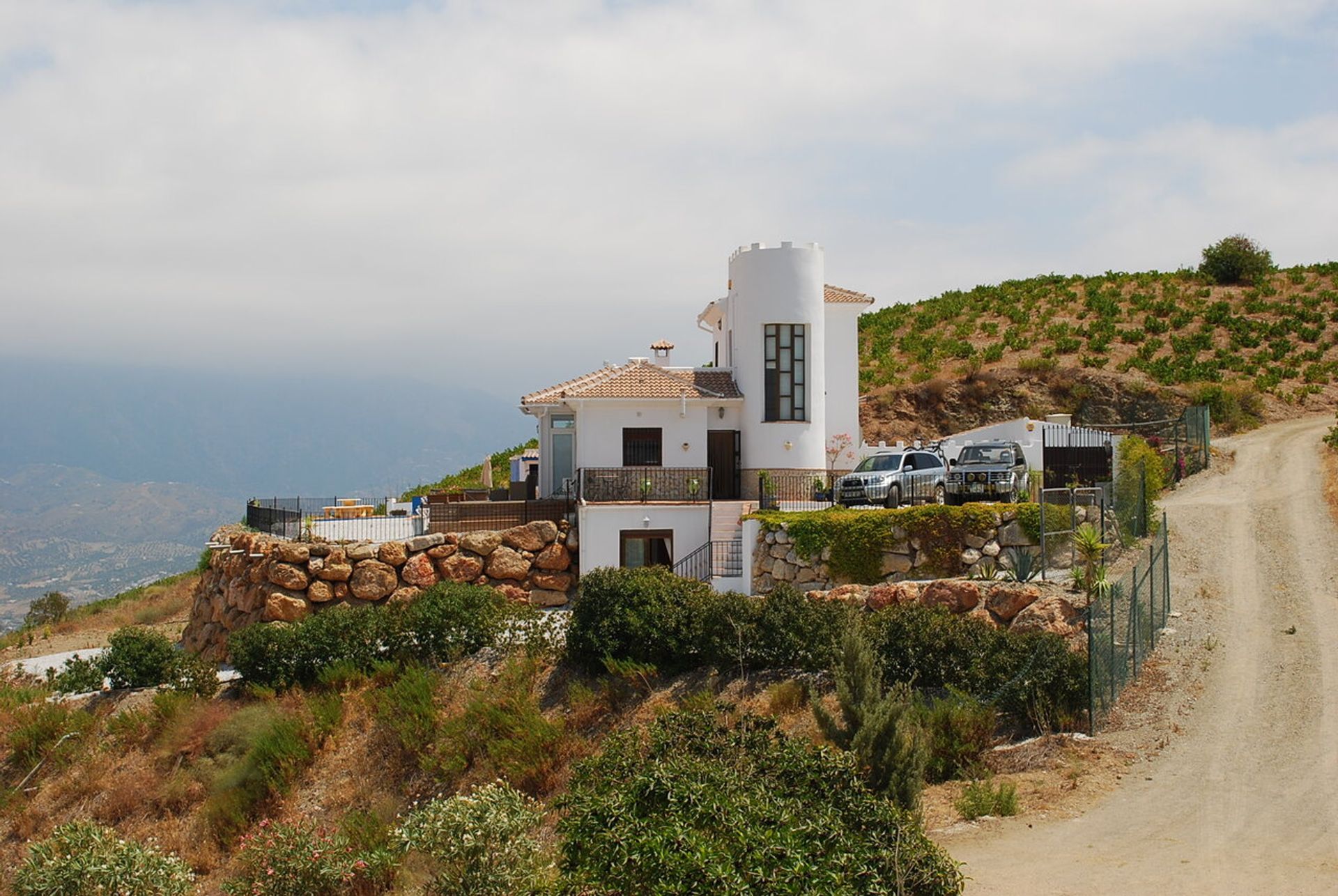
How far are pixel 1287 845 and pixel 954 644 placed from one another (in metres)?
6.44

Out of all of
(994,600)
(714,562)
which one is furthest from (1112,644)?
(714,562)

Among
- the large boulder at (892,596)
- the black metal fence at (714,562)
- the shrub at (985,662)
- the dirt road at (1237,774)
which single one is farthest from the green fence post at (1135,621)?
the black metal fence at (714,562)

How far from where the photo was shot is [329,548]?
26.3m

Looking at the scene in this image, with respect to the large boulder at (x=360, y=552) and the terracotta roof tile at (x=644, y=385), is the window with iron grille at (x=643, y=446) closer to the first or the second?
the terracotta roof tile at (x=644, y=385)

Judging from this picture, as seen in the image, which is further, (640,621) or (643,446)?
(643,446)

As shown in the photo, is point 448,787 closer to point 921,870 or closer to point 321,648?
point 321,648

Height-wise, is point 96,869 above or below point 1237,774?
below

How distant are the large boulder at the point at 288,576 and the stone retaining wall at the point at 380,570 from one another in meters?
0.02

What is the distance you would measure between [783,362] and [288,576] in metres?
13.8

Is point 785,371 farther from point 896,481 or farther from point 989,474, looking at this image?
point 989,474

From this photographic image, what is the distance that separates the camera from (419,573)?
26422 millimetres

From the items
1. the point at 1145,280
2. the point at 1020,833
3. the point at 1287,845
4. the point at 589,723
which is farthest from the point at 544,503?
the point at 1145,280

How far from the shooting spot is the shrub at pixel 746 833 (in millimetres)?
8938

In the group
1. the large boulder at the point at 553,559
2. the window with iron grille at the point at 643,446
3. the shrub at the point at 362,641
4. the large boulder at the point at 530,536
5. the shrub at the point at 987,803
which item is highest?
the window with iron grille at the point at 643,446
